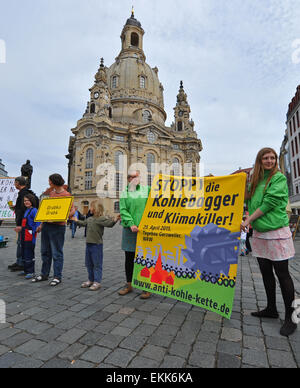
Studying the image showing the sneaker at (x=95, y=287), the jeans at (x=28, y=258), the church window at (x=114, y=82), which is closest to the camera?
the sneaker at (x=95, y=287)

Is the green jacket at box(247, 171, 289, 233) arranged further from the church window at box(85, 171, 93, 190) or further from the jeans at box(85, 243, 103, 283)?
the church window at box(85, 171, 93, 190)

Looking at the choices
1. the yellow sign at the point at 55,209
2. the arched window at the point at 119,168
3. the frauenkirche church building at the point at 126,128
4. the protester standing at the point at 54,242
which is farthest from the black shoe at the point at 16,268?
the arched window at the point at 119,168

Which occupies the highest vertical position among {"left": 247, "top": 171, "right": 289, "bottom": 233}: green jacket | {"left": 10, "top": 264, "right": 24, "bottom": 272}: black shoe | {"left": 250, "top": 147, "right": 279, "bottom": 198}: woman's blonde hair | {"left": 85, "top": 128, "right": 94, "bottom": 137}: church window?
Answer: {"left": 85, "top": 128, "right": 94, "bottom": 137}: church window

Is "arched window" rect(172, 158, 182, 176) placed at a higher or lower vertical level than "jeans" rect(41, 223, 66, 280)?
higher

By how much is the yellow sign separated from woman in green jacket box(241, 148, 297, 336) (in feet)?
10.8

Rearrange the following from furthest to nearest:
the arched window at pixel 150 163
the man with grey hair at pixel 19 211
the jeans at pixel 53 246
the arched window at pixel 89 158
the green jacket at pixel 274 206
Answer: the arched window at pixel 150 163 < the arched window at pixel 89 158 < the man with grey hair at pixel 19 211 < the jeans at pixel 53 246 < the green jacket at pixel 274 206

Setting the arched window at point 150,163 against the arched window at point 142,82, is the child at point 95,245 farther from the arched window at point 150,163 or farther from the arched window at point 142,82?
the arched window at point 142,82

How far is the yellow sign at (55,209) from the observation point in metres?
4.41

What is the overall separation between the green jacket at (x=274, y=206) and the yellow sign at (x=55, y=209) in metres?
3.40

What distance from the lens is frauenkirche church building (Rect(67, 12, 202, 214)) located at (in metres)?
43.5

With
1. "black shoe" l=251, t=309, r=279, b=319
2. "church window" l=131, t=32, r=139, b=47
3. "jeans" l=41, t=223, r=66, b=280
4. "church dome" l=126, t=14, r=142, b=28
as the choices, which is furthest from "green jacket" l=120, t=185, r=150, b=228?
"church dome" l=126, t=14, r=142, b=28

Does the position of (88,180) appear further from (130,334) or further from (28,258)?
(130,334)

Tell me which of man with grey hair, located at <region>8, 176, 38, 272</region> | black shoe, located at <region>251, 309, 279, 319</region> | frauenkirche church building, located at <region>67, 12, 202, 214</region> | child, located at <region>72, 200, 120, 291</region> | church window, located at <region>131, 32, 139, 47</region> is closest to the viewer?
black shoe, located at <region>251, 309, 279, 319</region>

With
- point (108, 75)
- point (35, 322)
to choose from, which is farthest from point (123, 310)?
point (108, 75)
